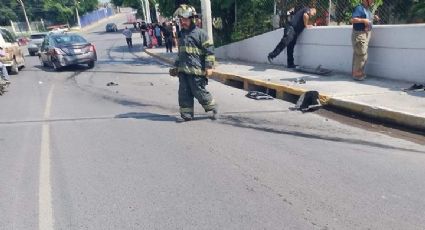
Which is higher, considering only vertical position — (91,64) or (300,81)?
(300,81)

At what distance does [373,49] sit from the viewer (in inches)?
369

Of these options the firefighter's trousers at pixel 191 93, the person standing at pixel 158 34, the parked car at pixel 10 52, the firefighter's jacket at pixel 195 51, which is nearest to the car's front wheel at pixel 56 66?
the parked car at pixel 10 52

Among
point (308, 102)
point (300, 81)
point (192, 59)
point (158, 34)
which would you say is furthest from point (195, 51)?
point (158, 34)

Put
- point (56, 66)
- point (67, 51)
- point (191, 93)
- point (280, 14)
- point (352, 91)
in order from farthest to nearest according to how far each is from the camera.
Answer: point (56, 66), point (67, 51), point (280, 14), point (352, 91), point (191, 93)

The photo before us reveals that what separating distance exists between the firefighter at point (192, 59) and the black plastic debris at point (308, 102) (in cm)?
182

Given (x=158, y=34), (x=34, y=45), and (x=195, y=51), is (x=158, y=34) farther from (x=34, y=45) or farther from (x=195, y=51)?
(x=195, y=51)

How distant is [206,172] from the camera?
4879mm

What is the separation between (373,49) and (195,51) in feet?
14.6

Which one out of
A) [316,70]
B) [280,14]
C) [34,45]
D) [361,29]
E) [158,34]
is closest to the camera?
[361,29]

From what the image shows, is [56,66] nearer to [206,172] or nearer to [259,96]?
[259,96]

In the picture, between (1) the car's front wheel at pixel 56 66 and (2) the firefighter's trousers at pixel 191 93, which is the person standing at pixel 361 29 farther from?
(1) the car's front wheel at pixel 56 66

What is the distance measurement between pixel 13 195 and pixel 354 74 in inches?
283

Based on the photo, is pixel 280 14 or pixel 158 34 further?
pixel 158 34

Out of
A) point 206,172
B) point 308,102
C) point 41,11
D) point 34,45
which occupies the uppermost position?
point 41,11
